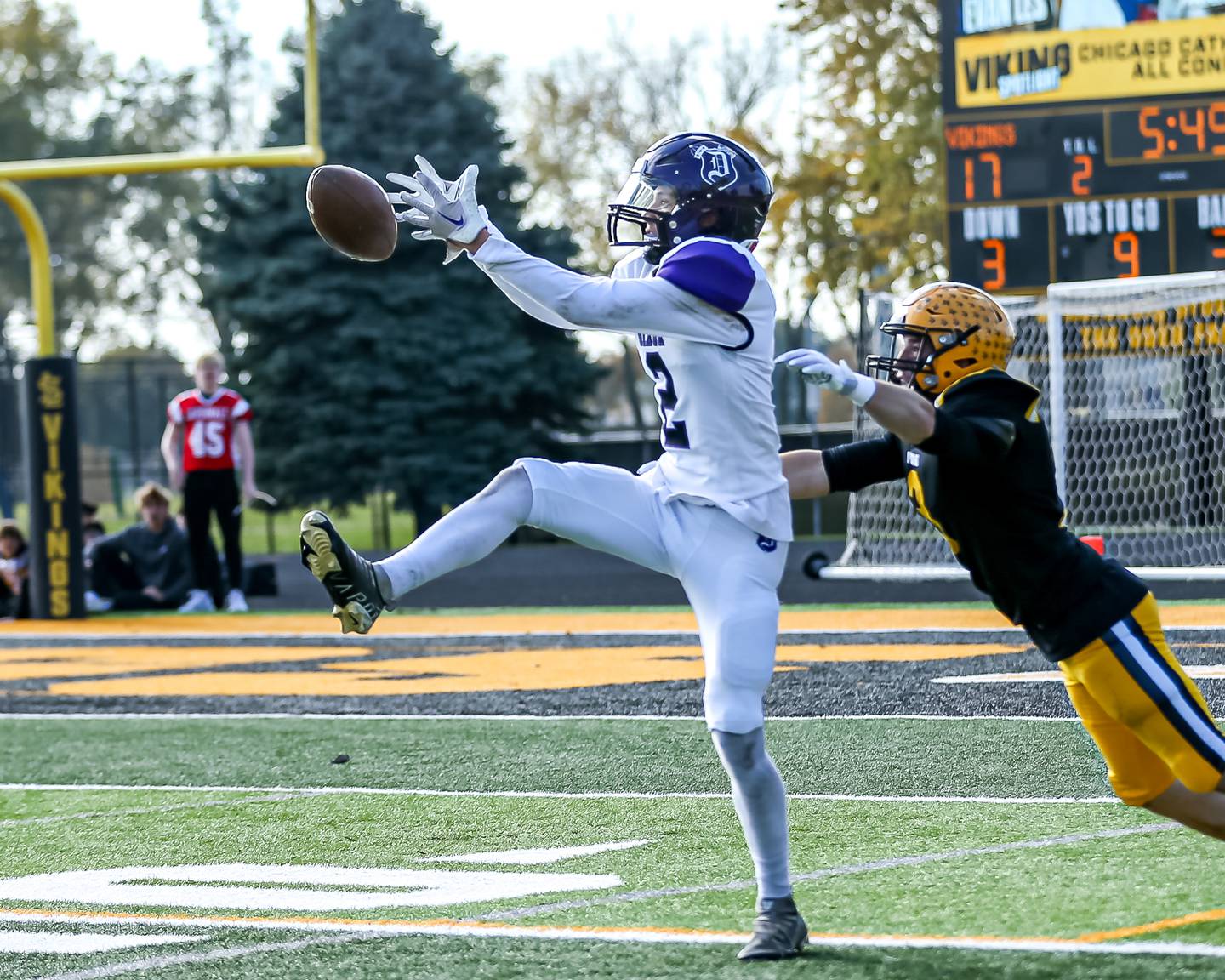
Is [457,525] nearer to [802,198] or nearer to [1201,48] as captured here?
[1201,48]

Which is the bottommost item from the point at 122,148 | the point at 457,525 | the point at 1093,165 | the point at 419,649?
the point at 419,649

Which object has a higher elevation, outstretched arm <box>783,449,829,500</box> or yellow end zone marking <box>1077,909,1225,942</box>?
outstretched arm <box>783,449,829,500</box>

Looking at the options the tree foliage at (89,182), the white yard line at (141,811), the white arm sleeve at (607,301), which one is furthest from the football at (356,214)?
the tree foliage at (89,182)

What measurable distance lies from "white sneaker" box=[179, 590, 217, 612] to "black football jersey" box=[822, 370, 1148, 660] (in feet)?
37.4

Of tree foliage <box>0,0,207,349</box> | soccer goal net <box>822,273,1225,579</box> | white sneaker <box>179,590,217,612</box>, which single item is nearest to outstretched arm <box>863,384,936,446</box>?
soccer goal net <box>822,273,1225,579</box>

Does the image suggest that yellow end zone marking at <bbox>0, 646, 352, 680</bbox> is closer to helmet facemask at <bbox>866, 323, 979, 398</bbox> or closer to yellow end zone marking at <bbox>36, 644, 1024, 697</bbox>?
yellow end zone marking at <bbox>36, 644, 1024, 697</bbox>

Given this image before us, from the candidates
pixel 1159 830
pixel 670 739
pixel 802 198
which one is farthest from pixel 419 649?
pixel 802 198

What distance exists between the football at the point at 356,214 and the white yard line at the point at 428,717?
3.57 m

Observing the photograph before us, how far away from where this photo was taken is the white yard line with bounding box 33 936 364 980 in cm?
420

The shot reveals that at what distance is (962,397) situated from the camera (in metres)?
4.45

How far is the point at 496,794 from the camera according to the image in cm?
661

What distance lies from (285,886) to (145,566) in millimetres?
11278

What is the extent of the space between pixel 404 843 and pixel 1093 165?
1092cm

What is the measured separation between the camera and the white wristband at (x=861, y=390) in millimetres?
4047
